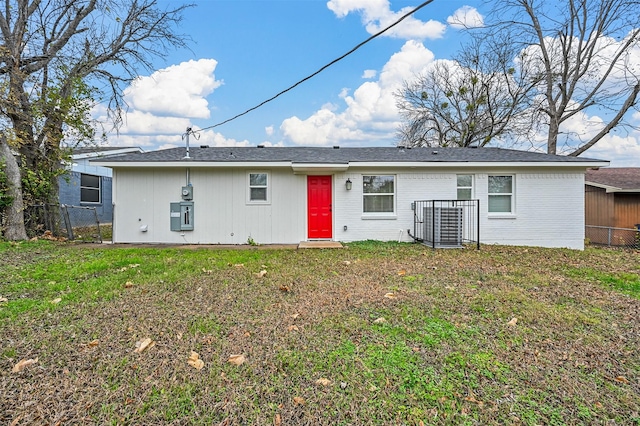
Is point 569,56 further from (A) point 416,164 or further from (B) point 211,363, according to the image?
(B) point 211,363

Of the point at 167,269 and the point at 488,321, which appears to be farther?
the point at 167,269

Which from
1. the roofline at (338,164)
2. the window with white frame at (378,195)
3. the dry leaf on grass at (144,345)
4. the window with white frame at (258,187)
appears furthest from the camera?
the window with white frame at (378,195)

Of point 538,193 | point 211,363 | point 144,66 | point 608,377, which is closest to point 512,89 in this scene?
point 538,193

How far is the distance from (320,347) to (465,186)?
28.6ft

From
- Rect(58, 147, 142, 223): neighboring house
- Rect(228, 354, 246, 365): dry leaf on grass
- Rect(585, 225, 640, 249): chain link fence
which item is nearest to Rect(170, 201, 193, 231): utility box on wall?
Rect(58, 147, 142, 223): neighboring house

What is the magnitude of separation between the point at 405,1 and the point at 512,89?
16524 mm

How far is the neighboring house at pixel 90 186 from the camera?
583 inches

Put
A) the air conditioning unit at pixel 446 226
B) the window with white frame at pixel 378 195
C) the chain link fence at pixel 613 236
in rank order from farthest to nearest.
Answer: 1. the chain link fence at pixel 613 236
2. the window with white frame at pixel 378 195
3. the air conditioning unit at pixel 446 226

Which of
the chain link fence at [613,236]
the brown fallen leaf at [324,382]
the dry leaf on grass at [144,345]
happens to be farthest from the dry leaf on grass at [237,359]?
the chain link fence at [613,236]

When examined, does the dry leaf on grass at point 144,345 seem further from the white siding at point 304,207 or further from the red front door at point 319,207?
the red front door at point 319,207

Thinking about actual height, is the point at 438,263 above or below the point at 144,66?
below

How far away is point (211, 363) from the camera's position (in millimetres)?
2586

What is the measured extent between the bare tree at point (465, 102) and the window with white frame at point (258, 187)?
16299 millimetres

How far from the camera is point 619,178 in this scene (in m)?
15.9
